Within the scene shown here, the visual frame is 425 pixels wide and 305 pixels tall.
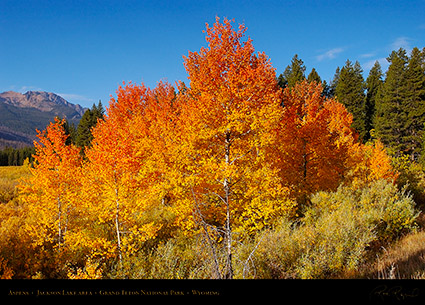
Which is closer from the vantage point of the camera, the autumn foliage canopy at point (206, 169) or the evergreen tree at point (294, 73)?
the autumn foliage canopy at point (206, 169)

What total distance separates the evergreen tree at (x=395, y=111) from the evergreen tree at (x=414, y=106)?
493 mm

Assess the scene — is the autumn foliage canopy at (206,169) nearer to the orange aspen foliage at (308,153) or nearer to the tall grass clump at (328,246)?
the orange aspen foliage at (308,153)

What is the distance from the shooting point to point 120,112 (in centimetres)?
2322

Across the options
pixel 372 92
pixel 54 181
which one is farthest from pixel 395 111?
pixel 54 181

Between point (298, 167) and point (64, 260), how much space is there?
13.3 meters

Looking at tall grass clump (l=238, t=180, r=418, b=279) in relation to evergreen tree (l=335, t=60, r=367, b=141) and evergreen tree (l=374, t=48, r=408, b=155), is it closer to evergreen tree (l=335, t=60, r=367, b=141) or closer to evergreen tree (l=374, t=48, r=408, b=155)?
evergreen tree (l=374, t=48, r=408, b=155)

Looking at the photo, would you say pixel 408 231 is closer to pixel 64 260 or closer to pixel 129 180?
pixel 129 180

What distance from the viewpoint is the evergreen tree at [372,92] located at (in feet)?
147

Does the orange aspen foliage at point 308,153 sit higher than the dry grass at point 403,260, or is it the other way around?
the orange aspen foliage at point 308,153
